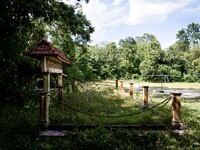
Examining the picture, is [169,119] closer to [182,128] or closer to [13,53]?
[182,128]

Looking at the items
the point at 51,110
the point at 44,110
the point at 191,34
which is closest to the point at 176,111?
the point at 44,110

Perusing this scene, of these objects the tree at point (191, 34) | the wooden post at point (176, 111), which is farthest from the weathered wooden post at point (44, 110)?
the tree at point (191, 34)

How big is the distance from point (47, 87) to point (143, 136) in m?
3.69

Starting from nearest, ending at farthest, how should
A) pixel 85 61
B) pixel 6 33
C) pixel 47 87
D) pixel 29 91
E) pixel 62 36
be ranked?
1. pixel 6 33
2. pixel 47 87
3. pixel 29 91
4. pixel 62 36
5. pixel 85 61

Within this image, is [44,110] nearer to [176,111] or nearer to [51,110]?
[51,110]

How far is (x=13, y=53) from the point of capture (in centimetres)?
547

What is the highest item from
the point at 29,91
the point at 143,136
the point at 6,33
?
the point at 6,33

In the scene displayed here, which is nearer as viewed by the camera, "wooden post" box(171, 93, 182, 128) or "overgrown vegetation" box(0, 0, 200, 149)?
"overgrown vegetation" box(0, 0, 200, 149)

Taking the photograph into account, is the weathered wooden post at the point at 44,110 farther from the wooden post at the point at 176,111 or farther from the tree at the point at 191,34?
the tree at the point at 191,34

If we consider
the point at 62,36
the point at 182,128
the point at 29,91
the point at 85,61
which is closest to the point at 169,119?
the point at 182,128

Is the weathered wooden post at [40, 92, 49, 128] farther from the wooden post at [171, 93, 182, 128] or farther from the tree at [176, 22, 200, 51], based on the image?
the tree at [176, 22, 200, 51]

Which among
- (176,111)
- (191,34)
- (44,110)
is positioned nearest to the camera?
(44,110)

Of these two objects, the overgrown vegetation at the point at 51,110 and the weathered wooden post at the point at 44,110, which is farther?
the weathered wooden post at the point at 44,110

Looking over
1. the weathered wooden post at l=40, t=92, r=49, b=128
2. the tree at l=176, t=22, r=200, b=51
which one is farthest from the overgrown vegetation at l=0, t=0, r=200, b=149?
the tree at l=176, t=22, r=200, b=51
